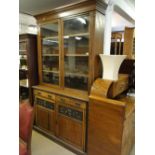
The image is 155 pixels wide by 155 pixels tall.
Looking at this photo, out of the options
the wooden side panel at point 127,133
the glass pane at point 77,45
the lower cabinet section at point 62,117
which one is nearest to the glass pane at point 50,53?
the glass pane at point 77,45

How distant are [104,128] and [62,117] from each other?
2.74ft

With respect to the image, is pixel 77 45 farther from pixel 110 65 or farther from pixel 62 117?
pixel 62 117

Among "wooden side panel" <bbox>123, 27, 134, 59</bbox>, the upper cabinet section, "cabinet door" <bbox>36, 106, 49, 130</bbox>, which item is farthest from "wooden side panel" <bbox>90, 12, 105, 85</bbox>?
"cabinet door" <bbox>36, 106, 49, 130</bbox>

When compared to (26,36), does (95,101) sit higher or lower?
lower

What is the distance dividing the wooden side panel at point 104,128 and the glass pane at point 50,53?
3.51 ft

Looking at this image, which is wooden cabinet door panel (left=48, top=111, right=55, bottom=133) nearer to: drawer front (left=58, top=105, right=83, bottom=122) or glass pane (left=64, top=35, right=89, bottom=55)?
drawer front (left=58, top=105, right=83, bottom=122)

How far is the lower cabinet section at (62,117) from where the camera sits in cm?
236

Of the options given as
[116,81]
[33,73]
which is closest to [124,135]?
[116,81]

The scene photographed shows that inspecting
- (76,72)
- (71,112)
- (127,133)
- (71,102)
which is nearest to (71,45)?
(76,72)
